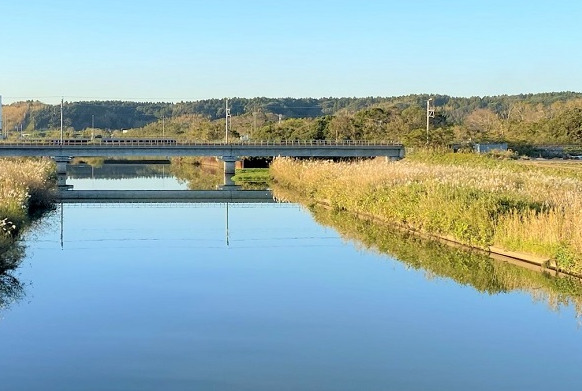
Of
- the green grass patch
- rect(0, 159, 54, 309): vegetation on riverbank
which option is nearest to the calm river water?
rect(0, 159, 54, 309): vegetation on riverbank

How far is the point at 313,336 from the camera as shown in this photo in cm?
1543

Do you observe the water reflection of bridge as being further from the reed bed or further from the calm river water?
the calm river water

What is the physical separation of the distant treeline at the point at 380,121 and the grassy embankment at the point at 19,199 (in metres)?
37.5

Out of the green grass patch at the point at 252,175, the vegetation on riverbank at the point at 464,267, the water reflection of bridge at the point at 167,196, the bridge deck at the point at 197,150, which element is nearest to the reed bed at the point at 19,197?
the water reflection of bridge at the point at 167,196

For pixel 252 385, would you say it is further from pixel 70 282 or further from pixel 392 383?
pixel 70 282

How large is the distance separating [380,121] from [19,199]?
77.5 m

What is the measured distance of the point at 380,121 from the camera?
103250mm

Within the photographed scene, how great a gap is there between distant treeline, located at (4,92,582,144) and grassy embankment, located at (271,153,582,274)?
30.8 m

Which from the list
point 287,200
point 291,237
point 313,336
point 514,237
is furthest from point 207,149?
point 313,336

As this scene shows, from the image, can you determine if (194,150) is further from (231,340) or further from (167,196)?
(231,340)

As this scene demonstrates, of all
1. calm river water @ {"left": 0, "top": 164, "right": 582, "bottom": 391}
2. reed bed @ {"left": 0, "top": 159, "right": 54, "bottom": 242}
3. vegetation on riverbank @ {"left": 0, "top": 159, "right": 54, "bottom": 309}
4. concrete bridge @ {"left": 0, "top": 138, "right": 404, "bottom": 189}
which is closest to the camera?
calm river water @ {"left": 0, "top": 164, "right": 582, "bottom": 391}

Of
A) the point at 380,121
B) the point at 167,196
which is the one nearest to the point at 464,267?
the point at 167,196

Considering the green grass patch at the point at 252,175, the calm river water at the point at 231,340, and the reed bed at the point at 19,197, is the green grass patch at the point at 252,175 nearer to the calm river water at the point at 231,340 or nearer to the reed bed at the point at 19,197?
the reed bed at the point at 19,197

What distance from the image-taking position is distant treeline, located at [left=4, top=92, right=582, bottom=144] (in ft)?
263
